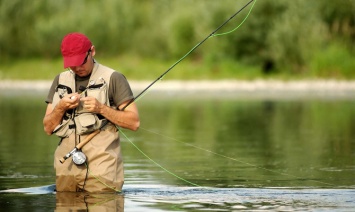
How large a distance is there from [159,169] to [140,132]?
7666 mm

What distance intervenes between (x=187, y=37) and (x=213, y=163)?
112 feet

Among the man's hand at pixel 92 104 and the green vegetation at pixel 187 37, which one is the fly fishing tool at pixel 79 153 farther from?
the green vegetation at pixel 187 37

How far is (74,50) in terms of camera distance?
8797mm

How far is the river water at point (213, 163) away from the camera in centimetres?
941

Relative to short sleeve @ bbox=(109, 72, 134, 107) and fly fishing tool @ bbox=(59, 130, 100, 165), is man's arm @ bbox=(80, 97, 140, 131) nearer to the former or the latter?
short sleeve @ bbox=(109, 72, 134, 107)

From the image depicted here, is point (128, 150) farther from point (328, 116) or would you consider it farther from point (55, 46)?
point (55, 46)

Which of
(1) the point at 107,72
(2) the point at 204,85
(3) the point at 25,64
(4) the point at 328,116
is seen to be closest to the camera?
(1) the point at 107,72

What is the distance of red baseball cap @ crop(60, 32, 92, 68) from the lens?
8805mm

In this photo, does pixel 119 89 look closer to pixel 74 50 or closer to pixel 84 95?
pixel 84 95

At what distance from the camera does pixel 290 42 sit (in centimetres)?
4178

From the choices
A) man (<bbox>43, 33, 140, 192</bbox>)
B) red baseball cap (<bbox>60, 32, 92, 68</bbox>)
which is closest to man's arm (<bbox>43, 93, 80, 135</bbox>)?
man (<bbox>43, 33, 140, 192</bbox>)

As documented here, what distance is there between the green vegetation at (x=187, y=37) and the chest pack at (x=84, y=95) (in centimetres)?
3094

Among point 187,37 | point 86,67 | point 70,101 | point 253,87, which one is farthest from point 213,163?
point 187,37

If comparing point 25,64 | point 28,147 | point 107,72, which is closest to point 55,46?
point 25,64
